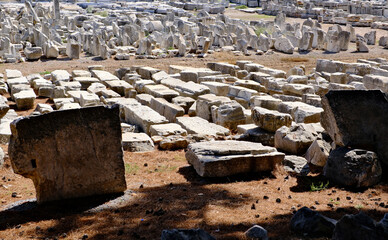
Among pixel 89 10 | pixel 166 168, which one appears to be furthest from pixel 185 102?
pixel 89 10

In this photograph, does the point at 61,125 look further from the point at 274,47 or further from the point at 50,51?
the point at 274,47

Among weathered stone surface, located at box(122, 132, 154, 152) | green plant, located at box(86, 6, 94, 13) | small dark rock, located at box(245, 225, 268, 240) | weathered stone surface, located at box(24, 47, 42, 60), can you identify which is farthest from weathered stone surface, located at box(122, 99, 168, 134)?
green plant, located at box(86, 6, 94, 13)

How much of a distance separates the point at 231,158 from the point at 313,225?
2.37m

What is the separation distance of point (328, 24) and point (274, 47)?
Answer: 9.36 m

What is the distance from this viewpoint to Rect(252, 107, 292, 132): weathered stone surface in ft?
26.0

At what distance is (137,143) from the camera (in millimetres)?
8133

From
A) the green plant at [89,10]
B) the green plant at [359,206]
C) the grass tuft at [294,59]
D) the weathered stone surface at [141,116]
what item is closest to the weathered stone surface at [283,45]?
the grass tuft at [294,59]

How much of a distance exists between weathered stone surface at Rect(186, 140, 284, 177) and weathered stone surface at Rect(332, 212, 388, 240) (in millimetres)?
3007

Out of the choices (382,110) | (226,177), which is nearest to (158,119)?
(226,177)

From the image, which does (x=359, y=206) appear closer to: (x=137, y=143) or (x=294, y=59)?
(x=137, y=143)

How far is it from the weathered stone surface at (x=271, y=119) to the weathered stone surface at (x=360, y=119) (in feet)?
5.54

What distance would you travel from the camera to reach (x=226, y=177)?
20.9ft

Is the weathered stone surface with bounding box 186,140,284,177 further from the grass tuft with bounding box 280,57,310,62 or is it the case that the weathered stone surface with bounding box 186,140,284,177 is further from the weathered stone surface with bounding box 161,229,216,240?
the grass tuft with bounding box 280,57,310,62

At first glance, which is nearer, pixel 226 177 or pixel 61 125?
pixel 61 125
